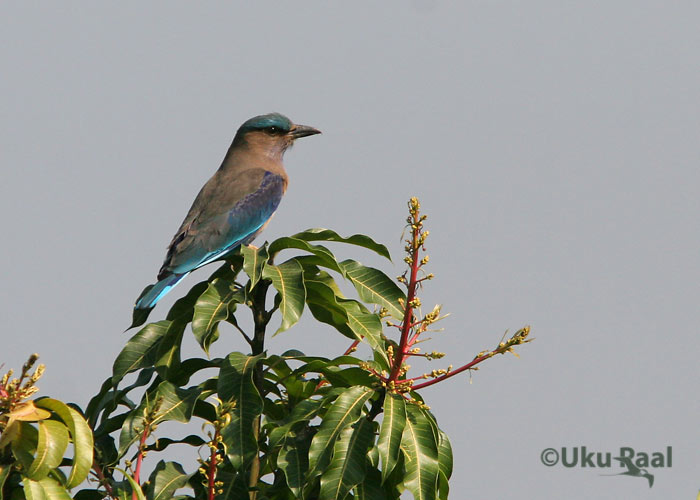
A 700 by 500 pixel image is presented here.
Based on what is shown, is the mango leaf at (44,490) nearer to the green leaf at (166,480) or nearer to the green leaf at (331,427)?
the green leaf at (166,480)

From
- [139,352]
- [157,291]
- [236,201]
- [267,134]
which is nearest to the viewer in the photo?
[139,352]

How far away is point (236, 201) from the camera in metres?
7.89

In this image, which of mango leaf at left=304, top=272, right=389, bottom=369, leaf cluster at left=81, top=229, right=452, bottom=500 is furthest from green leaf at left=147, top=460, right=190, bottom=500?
mango leaf at left=304, top=272, right=389, bottom=369

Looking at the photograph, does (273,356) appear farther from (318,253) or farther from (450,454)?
(450,454)

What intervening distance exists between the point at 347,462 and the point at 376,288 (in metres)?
0.90

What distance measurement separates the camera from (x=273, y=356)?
4.46m

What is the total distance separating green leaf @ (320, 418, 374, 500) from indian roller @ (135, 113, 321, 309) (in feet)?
7.27

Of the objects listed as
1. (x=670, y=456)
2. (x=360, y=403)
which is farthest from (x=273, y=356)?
(x=670, y=456)

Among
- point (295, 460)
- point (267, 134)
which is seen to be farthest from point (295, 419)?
point (267, 134)

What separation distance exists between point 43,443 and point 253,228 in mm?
4341

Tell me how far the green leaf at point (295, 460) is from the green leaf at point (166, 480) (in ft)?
1.60

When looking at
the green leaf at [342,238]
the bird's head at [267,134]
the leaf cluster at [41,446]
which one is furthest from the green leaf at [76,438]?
the bird's head at [267,134]

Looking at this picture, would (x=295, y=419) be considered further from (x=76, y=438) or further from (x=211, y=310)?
(x=76, y=438)

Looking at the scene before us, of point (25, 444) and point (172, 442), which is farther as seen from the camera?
point (172, 442)
